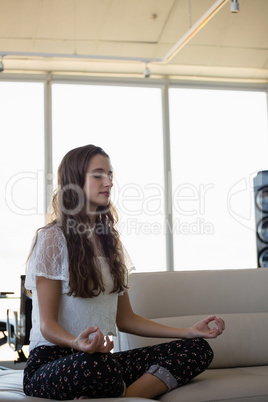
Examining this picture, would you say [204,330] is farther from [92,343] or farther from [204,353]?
[92,343]

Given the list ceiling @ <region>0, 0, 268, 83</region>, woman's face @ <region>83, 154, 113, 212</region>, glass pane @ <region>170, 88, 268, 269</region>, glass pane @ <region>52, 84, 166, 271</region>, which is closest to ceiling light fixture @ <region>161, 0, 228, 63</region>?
ceiling @ <region>0, 0, 268, 83</region>

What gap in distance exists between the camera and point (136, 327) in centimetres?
224

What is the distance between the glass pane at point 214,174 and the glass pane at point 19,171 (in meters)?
1.59

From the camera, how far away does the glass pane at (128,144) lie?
6777 millimetres

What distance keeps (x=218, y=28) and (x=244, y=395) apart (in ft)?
16.6

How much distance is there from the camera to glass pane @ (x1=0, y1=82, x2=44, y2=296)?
6.46m

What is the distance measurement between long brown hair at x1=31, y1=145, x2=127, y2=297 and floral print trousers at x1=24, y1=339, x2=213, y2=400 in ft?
0.78

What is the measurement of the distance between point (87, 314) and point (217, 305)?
3.11 ft

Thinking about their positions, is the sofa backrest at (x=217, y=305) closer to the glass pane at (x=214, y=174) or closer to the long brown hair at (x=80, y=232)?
the long brown hair at (x=80, y=232)

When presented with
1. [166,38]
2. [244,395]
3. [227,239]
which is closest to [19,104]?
[166,38]

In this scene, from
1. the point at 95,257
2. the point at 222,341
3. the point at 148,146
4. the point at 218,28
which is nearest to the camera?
the point at 95,257

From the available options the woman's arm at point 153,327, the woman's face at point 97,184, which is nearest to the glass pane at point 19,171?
the woman's arm at point 153,327

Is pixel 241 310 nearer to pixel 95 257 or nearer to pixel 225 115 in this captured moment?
pixel 95 257

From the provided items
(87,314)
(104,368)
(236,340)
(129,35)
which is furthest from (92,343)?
(129,35)
